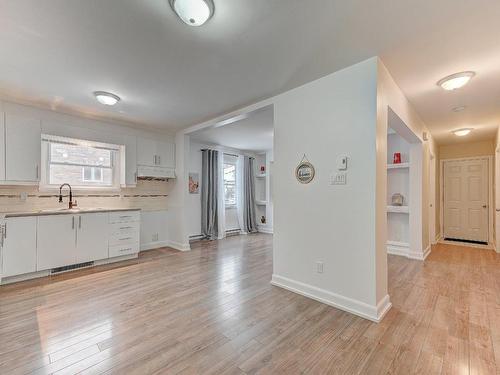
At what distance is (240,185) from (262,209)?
119 centimetres

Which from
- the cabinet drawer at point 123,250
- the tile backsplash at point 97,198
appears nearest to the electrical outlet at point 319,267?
the cabinet drawer at point 123,250

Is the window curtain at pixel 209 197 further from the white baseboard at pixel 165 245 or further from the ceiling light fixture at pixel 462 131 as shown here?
the ceiling light fixture at pixel 462 131

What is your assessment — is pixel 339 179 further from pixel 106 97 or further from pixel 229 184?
pixel 229 184

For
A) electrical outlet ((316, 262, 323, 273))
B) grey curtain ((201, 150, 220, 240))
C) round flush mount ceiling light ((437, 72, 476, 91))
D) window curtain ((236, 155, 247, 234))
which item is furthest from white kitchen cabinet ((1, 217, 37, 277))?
round flush mount ceiling light ((437, 72, 476, 91))

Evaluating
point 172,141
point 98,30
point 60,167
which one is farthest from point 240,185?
point 98,30

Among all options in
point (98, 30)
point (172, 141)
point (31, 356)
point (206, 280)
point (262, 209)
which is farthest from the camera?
point (262, 209)

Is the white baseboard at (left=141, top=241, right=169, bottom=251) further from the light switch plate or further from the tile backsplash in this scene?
the light switch plate

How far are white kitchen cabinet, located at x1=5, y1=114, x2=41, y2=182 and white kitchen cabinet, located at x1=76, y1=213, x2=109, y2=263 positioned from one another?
0.91 meters

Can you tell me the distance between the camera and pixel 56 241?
3391 mm

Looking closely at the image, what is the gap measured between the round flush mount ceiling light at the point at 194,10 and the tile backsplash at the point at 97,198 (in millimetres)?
3684

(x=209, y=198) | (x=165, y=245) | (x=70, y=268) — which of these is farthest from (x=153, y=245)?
(x=209, y=198)

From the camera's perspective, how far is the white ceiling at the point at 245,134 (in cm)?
418

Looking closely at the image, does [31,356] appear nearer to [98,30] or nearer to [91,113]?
[98,30]

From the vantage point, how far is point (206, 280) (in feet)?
10.4
